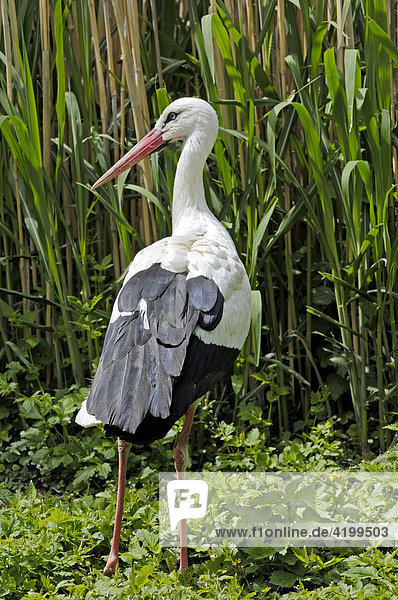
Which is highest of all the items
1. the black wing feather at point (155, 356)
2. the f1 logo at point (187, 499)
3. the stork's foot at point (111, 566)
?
the black wing feather at point (155, 356)

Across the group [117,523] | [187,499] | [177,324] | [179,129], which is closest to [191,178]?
[179,129]

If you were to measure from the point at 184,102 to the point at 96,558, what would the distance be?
190 cm

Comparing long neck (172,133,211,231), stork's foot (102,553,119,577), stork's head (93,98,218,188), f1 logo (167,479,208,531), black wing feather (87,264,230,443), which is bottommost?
stork's foot (102,553,119,577)

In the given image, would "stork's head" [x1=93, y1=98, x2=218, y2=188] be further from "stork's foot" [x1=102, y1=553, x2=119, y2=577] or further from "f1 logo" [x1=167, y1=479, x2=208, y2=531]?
"stork's foot" [x1=102, y1=553, x2=119, y2=577]

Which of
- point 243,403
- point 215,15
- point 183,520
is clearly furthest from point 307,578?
point 215,15

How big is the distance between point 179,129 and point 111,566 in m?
1.80

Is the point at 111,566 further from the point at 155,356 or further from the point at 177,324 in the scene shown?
the point at 177,324

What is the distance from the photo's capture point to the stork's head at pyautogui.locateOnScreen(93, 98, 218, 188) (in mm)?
3238

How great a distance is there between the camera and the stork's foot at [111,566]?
2775mm

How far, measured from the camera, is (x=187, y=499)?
3.04m

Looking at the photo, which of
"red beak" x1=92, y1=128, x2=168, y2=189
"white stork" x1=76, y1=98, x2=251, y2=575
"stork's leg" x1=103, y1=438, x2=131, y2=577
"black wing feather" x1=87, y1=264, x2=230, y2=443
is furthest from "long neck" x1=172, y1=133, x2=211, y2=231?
"stork's leg" x1=103, y1=438, x2=131, y2=577

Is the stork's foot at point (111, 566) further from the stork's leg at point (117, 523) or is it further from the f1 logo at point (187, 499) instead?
the f1 logo at point (187, 499)

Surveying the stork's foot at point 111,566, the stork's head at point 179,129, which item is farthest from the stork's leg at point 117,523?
the stork's head at point 179,129

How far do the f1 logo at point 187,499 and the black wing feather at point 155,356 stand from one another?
1.69 ft
